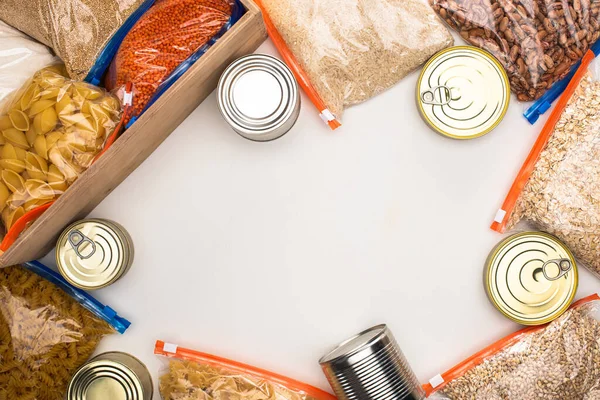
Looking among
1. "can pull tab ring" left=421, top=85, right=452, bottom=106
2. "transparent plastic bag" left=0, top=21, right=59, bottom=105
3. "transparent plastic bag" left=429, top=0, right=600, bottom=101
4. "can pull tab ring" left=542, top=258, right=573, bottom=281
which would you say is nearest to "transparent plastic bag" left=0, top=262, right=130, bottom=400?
"transparent plastic bag" left=0, top=21, right=59, bottom=105

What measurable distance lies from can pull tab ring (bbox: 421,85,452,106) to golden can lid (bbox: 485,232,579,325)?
414 mm

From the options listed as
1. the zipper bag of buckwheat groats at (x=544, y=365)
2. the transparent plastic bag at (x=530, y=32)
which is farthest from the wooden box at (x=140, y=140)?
the zipper bag of buckwheat groats at (x=544, y=365)

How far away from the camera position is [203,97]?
163 centimetres

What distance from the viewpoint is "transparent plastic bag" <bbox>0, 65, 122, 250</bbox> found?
56.2 inches

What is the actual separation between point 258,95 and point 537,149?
0.77m

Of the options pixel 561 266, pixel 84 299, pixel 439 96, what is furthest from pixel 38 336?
pixel 561 266

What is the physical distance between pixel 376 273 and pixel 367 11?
72 cm

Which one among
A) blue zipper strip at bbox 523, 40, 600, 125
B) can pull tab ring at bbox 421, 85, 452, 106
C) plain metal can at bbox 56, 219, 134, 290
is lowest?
plain metal can at bbox 56, 219, 134, 290

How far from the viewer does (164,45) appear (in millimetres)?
1459

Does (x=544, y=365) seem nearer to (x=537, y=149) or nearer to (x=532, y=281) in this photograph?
(x=532, y=281)

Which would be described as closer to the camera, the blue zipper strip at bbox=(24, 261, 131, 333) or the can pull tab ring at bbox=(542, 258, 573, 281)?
the can pull tab ring at bbox=(542, 258, 573, 281)

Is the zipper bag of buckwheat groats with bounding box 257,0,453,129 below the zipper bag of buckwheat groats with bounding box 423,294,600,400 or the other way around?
the other way around

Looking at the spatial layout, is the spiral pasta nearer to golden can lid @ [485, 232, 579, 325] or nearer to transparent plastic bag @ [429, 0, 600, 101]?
golden can lid @ [485, 232, 579, 325]

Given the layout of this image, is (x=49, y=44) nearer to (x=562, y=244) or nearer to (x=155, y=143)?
(x=155, y=143)
